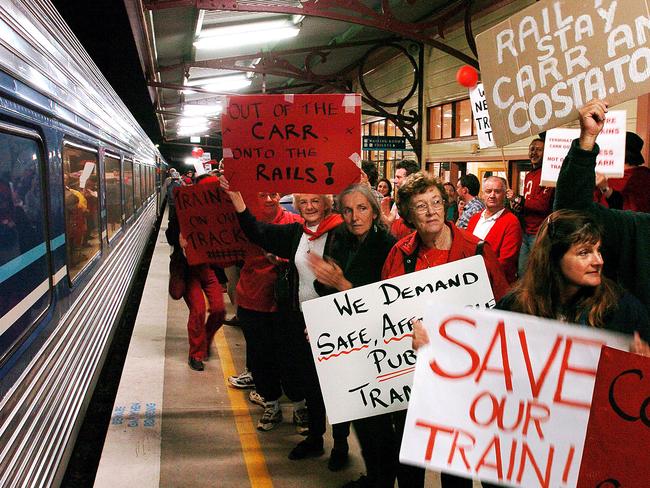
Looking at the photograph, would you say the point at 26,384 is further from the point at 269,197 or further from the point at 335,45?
the point at 335,45

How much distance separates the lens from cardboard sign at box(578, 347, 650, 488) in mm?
1651

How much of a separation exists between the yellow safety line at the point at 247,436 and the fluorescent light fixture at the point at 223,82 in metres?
9.86

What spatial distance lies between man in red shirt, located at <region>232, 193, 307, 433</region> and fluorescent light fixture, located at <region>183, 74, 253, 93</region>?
1055cm

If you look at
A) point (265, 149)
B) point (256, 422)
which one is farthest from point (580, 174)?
point (256, 422)

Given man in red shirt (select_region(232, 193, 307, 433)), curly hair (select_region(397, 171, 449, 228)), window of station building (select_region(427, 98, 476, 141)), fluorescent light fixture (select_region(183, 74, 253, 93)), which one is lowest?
man in red shirt (select_region(232, 193, 307, 433))

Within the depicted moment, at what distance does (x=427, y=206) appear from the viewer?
2.66m

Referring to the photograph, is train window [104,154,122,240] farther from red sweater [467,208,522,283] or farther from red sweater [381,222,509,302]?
red sweater [381,222,509,302]

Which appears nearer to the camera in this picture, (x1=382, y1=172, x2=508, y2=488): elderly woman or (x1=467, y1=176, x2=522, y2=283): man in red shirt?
(x1=382, y1=172, x2=508, y2=488): elderly woman

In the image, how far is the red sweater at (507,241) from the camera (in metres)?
4.26

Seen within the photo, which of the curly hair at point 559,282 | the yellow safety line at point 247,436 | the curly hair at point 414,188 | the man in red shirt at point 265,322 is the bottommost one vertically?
the yellow safety line at point 247,436

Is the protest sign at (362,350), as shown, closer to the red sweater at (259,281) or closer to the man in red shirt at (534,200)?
the red sweater at (259,281)

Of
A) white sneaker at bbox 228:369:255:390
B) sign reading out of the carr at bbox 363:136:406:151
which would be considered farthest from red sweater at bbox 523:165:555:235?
sign reading out of the carr at bbox 363:136:406:151

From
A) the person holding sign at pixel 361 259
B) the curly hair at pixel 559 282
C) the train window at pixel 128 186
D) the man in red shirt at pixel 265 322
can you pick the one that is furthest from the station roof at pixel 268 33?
the curly hair at pixel 559 282

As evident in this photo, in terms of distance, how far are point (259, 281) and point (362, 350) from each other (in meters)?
1.45
